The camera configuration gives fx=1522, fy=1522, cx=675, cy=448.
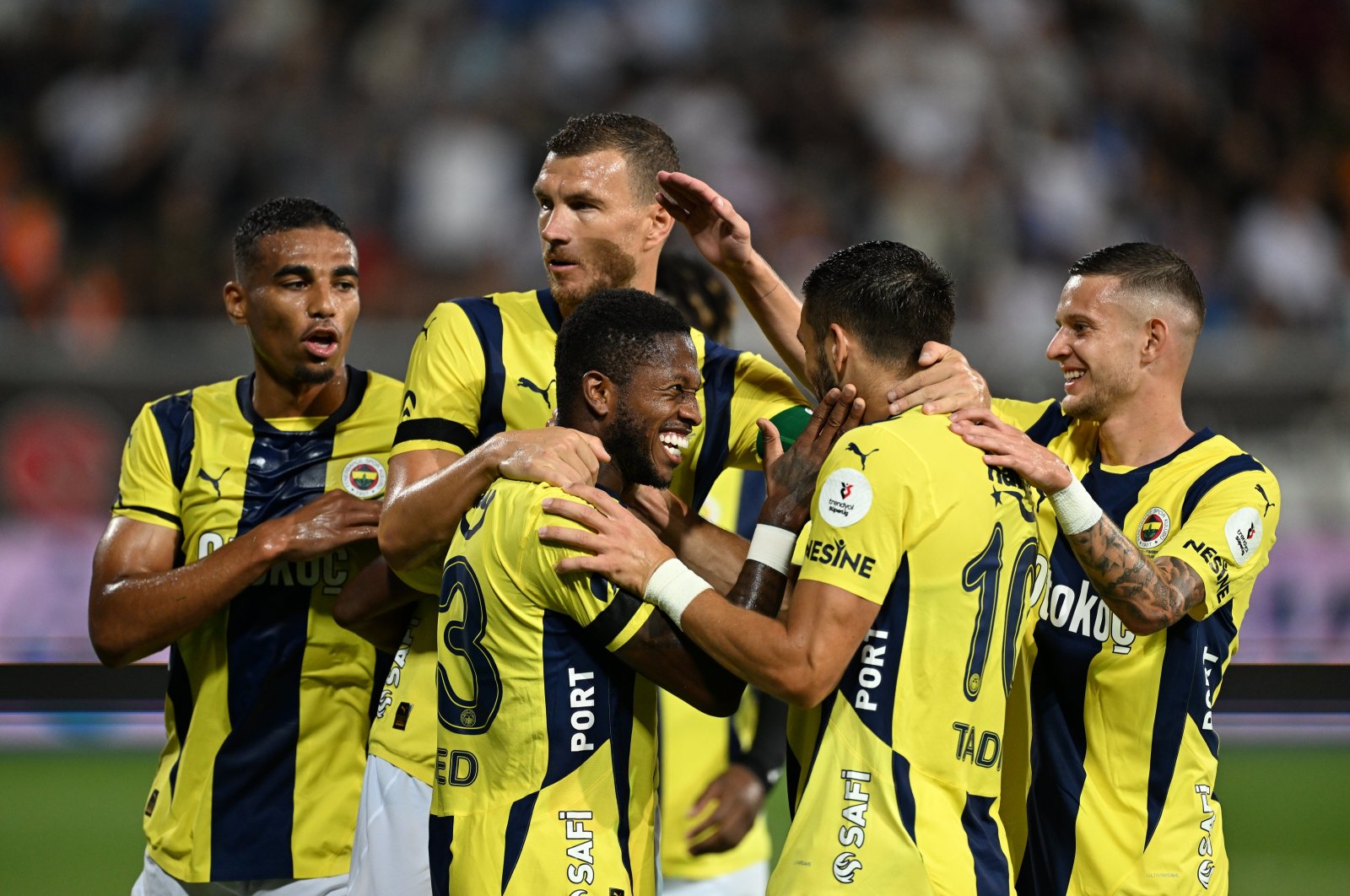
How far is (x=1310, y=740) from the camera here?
400 inches

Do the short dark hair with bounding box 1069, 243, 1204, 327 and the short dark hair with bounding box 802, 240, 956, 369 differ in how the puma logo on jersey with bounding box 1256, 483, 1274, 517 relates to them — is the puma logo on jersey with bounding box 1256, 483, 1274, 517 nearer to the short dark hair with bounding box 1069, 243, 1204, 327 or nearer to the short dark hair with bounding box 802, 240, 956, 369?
the short dark hair with bounding box 1069, 243, 1204, 327

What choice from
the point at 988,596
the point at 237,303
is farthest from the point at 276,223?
the point at 988,596

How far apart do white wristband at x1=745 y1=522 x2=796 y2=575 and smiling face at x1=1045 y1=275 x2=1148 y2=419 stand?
3.54 ft

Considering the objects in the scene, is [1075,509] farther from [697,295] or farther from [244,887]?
[244,887]

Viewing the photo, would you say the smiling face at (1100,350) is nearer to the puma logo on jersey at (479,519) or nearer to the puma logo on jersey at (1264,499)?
the puma logo on jersey at (1264,499)

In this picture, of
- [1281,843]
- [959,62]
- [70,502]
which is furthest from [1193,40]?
[70,502]

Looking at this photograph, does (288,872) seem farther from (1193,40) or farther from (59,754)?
(1193,40)

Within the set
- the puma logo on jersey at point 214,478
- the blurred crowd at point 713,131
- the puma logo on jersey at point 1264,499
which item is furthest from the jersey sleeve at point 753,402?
the blurred crowd at point 713,131

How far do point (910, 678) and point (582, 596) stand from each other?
0.74 meters

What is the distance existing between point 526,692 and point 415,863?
3.29 ft

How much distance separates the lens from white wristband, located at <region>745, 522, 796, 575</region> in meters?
3.54

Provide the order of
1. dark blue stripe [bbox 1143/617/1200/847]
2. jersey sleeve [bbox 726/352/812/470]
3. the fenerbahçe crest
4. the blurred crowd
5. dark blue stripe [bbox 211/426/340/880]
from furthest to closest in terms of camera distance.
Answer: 1. the blurred crowd
2. the fenerbahçe crest
3. dark blue stripe [bbox 211/426/340/880]
4. jersey sleeve [bbox 726/352/812/470]
5. dark blue stripe [bbox 1143/617/1200/847]

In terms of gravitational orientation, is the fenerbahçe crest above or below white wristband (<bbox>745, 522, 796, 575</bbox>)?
above

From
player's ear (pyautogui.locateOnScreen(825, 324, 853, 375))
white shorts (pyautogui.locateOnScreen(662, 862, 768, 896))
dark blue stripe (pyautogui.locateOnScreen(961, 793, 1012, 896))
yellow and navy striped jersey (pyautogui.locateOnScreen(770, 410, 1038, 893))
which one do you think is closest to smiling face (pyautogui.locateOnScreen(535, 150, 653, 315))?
player's ear (pyautogui.locateOnScreen(825, 324, 853, 375))
